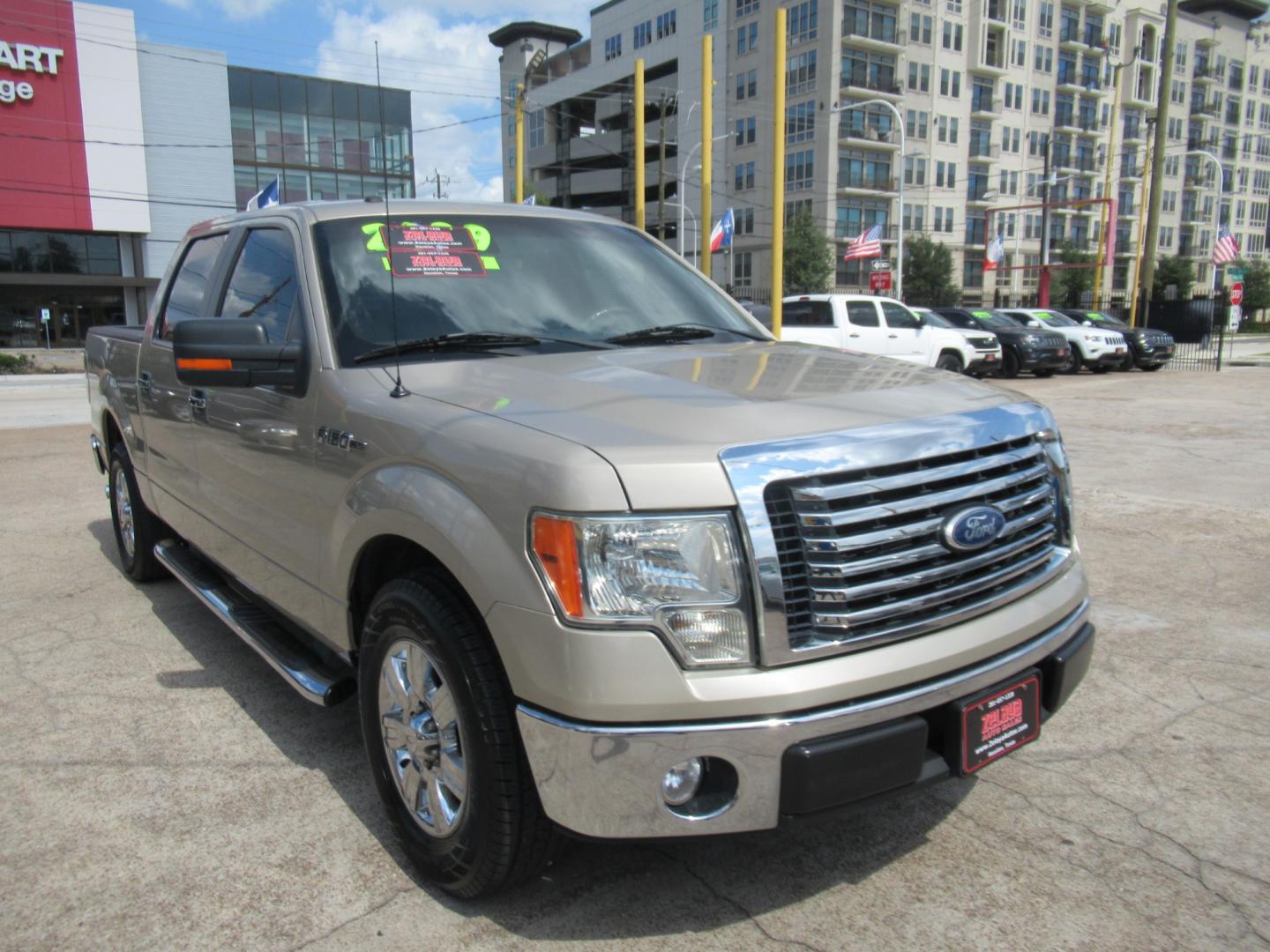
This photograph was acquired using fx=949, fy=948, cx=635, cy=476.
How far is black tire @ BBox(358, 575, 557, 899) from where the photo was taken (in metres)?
2.18

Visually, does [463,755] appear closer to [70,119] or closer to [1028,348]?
[1028,348]

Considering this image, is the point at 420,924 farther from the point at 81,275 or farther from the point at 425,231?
the point at 81,275

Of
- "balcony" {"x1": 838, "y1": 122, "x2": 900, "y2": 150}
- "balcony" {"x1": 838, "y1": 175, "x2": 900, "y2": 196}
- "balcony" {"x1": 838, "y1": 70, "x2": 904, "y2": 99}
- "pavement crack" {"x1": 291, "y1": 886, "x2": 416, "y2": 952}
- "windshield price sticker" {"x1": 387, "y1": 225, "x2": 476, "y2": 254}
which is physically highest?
"balcony" {"x1": 838, "y1": 70, "x2": 904, "y2": 99}

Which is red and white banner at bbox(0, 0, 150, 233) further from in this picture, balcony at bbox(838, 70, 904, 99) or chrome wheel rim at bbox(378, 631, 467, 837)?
chrome wheel rim at bbox(378, 631, 467, 837)

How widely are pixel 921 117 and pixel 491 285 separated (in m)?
70.0

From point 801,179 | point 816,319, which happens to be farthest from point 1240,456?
point 801,179

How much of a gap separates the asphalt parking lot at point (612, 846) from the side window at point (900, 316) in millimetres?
14973

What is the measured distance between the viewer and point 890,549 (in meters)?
2.15

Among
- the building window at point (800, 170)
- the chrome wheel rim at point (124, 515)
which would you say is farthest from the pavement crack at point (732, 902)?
the building window at point (800, 170)

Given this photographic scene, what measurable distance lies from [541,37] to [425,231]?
3617 inches

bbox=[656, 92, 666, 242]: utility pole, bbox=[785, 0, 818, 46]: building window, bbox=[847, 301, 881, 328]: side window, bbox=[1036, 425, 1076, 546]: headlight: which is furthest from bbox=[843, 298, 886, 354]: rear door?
bbox=[785, 0, 818, 46]: building window

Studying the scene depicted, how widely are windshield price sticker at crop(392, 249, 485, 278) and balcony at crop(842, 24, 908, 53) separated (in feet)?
213

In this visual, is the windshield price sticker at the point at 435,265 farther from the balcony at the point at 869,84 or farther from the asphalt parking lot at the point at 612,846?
the balcony at the point at 869,84

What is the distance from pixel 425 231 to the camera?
10.9 feet
